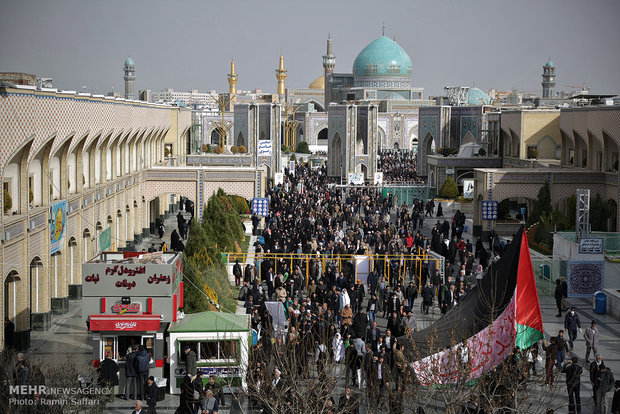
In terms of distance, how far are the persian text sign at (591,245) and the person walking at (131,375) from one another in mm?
10888

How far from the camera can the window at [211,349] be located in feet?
38.2

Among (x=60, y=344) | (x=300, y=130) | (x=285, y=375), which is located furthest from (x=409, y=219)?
(x=300, y=130)

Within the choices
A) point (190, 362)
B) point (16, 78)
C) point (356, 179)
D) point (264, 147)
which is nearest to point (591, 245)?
point (190, 362)

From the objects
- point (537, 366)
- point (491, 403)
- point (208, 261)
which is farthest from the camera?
point (208, 261)

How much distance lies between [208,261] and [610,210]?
14608 mm

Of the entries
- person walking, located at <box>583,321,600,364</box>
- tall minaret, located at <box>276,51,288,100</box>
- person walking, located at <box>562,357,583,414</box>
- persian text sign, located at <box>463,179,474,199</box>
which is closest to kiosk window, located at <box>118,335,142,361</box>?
person walking, located at <box>562,357,583,414</box>

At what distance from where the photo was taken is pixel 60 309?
56.7ft

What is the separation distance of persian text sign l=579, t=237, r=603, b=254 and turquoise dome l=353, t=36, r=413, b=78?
49.5m

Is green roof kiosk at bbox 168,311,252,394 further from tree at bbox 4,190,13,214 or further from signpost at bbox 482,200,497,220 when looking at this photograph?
signpost at bbox 482,200,497,220

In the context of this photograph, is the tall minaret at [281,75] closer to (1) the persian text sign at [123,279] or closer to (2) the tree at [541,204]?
(2) the tree at [541,204]

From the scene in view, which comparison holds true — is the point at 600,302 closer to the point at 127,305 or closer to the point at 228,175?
the point at 127,305

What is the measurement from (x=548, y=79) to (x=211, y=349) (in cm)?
5957

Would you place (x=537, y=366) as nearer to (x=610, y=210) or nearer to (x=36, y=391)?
(x=36, y=391)

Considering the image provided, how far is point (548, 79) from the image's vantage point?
66875mm
